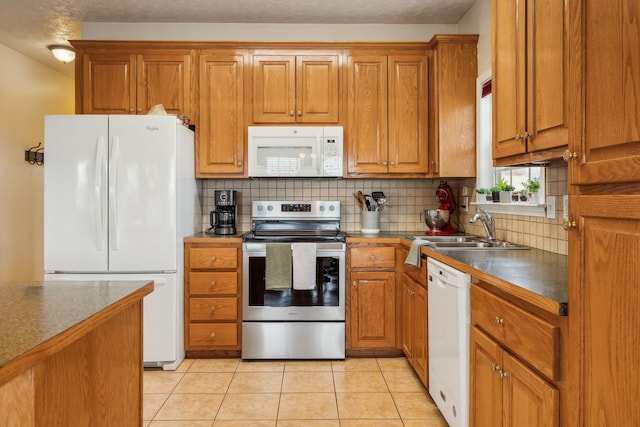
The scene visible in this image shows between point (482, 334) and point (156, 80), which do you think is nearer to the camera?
point (482, 334)

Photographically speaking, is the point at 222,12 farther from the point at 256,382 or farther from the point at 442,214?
the point at 256,382

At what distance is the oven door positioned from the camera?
3.25 m

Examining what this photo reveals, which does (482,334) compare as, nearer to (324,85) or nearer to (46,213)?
(324,85)

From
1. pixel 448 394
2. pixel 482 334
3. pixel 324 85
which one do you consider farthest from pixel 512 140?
pixel 324 85

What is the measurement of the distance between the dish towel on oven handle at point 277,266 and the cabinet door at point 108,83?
5.07ft

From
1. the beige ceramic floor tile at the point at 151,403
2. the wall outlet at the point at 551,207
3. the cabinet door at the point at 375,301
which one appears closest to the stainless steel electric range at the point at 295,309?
the cabinet door at the point at 375,301

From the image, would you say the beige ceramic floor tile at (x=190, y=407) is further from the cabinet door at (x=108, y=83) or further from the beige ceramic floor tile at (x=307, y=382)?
the cabinet door at (x=108, y=83)

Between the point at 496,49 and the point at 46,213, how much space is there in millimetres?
2937

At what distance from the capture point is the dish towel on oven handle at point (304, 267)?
321cm

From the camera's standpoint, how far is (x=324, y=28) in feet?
12.2

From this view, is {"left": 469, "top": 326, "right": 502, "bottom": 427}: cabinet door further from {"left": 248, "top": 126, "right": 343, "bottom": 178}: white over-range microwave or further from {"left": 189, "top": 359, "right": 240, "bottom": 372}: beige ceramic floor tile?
{"left": 248, "top": 126, "right": 343, "bottom": 178}: white over-range microwave

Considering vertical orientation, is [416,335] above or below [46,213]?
below

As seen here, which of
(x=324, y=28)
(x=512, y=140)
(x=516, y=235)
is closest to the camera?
(x=512, y=140)

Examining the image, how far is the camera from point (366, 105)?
3.52m
